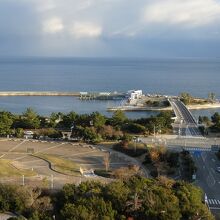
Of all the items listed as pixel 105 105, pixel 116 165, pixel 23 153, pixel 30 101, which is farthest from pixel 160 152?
pixel 30 101

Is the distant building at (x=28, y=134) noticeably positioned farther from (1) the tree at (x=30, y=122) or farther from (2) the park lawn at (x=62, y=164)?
(2) the park lawn at (x=62, y=164)

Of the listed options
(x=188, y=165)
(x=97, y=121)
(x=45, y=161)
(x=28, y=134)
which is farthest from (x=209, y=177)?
(x=28, y=134)

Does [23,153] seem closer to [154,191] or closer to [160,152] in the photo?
[160,152]

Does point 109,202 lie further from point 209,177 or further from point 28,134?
point 28,134

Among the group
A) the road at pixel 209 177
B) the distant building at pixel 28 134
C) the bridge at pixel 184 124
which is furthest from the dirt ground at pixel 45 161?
the bridge at pixel 184 124

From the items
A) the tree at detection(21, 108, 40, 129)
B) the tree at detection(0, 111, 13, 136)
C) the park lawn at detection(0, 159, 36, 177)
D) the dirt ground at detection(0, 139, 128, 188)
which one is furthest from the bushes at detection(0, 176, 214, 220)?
the tree at detection(21, 108, 40, 129)

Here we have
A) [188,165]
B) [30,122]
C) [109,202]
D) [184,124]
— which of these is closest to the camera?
[109,202]
